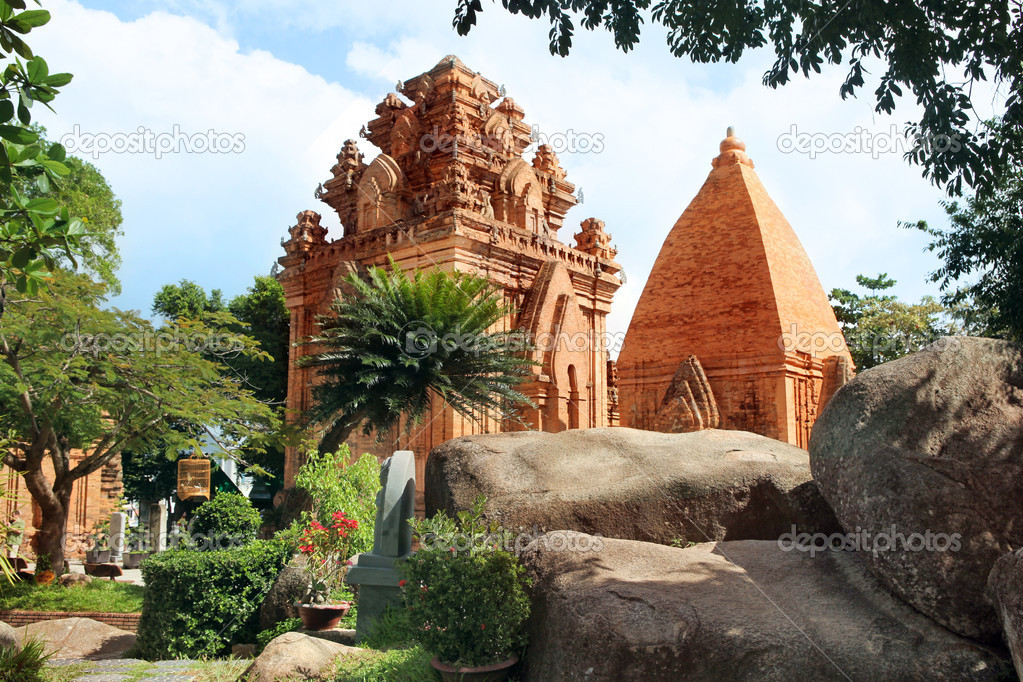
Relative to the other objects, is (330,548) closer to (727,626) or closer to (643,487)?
(643,487)

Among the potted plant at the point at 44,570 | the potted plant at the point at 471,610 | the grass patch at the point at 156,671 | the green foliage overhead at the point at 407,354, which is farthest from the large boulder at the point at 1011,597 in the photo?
the potted plant at the point at 44,570

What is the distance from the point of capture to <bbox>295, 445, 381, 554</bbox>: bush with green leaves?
11508 mm

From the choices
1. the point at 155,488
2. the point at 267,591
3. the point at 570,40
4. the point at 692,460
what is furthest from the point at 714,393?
the point at 155,488

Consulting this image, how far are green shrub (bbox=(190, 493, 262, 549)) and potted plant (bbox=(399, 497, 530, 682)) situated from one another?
636 cm

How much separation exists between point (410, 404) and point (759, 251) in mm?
7080

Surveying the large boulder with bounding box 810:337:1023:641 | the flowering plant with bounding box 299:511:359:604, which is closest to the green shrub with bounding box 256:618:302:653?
the flowering plant with bounding box 299:511:359:604

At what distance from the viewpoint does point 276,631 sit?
31.0ft

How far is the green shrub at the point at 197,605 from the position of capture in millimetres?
9328

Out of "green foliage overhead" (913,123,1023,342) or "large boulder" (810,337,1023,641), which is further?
"green foliage overhead" (913,123,1023,342)

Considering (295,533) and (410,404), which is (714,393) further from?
(295,533)

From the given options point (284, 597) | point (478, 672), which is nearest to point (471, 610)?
point (478, 672)

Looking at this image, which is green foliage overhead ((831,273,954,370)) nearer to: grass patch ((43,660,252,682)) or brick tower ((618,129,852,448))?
brick tower ((618,129,852,448))

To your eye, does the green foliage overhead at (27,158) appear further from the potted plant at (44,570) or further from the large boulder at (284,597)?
the potted plant at (44,570)

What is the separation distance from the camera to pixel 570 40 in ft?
21.9
